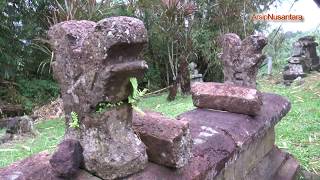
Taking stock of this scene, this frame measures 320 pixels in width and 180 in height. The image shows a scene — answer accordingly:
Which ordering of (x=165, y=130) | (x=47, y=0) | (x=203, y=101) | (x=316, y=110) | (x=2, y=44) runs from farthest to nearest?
(x=47, y=0) → (x=2, y=44) → (x=316, y=110) → (x=203, y=101) → (x=165, y=130)

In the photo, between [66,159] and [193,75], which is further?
[193,75]

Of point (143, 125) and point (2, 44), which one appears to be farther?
point (2, 44)

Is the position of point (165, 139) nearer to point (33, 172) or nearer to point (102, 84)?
point (102, 84)

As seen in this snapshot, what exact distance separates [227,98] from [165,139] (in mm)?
1242

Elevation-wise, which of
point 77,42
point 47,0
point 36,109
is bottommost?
point 36,109

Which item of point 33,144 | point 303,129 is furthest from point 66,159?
point 303,129

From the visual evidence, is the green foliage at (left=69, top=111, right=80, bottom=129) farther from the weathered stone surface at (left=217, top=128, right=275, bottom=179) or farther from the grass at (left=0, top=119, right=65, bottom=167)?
the grass at (left=0, top=119, right=65, bottom=167)

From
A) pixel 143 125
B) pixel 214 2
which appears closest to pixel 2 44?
pixel 214 2

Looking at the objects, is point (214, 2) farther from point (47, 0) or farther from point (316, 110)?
point (316, 110)

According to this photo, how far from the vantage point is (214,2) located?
10.3 metres

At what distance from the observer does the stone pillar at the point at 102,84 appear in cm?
162

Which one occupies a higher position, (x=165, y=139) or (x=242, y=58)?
(x=242, y=58)

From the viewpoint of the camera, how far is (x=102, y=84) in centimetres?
165

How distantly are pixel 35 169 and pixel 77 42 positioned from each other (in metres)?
0.57
